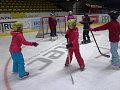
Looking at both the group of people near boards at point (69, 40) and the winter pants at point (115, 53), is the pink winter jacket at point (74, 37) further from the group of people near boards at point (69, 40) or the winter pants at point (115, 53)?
the winter pants at point (115, 53)

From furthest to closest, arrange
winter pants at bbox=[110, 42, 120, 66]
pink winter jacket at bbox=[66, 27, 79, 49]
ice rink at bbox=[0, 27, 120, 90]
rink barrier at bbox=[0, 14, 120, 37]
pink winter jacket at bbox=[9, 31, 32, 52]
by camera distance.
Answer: rink barrier at bbox=[0, 14, 120, 37] → winter pants at bbox=[110, 42, 120, 66] → pink winter jacket at bbox=[66, 27, 79, 49] → pink winter jacket at bbox=[9, 31, 32, 52] → ice rink at bbox=[0, 27, 120, 90]

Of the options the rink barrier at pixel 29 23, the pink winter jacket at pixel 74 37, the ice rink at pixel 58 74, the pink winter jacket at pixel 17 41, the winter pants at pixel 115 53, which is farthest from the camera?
the rink barrier at pixel 29 23

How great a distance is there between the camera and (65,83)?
450 cm

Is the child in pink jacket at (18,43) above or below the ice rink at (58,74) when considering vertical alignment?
above

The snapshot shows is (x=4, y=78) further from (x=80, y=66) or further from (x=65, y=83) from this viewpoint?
(x=80, y=66)

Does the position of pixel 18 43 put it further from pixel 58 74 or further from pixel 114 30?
pixel 114 30

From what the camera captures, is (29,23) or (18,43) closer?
(18,43)

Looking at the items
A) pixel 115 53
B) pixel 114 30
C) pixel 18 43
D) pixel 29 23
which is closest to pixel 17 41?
pixel 18 43

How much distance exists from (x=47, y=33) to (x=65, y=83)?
7829 millimetres

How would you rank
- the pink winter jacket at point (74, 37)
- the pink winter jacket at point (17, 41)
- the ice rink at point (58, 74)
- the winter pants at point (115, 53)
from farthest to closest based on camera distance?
the winter pants at point (115, 53) → the pink winter jacket at point (74, 37) → the pink winter jacket at point (17, 41) → the ice rink at point (58, 74)

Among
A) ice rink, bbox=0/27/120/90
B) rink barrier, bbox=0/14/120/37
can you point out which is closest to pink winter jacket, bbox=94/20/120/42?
ice rink, bbox=0/27/120/90

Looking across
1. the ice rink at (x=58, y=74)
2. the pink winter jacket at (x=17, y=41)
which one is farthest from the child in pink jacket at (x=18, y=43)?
the ice rink at (x=58, y=74)

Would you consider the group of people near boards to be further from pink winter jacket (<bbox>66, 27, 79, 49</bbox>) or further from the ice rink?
the ice rink

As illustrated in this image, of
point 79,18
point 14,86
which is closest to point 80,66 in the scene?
point 14,86
